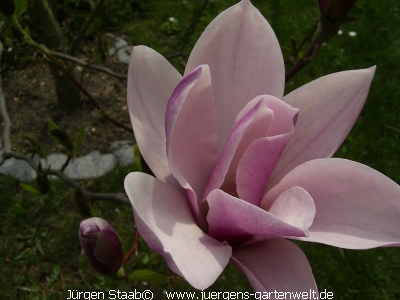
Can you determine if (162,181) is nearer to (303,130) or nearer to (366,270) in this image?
(303,130)

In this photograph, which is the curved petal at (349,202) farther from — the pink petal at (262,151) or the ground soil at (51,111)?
the ground soil at (51,111)

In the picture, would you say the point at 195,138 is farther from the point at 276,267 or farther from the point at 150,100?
the point at 276,267

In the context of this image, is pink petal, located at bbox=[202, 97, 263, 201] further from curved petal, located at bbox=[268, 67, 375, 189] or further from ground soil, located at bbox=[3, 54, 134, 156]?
ground soil, located at bbox=[3, 54, 134, 156]

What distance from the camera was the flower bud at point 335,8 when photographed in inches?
26.2

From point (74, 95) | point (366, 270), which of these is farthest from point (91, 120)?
point (366, 270)

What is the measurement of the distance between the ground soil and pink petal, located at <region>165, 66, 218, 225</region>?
152 centimetres

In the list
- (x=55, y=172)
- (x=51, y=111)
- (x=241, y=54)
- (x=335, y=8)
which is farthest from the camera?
(x=51, y=111)

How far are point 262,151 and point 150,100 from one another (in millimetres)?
163

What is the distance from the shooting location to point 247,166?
50cm

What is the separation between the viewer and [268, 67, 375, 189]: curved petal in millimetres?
541

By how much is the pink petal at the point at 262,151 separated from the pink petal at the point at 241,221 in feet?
0.13

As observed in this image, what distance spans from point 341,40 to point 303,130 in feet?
7.42

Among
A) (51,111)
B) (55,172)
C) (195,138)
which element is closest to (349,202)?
(195,138)

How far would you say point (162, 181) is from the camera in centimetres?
52
